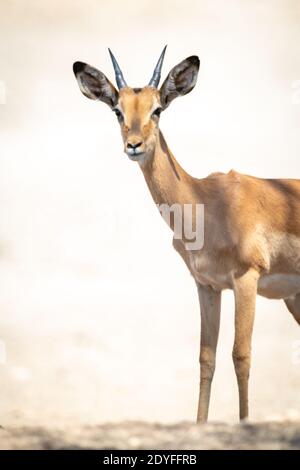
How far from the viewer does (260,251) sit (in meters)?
13.6

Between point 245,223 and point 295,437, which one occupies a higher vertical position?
point 245,223

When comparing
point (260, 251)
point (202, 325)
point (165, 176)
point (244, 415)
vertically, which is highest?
point (165, 176)

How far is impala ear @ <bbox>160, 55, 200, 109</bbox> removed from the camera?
13.9 meters

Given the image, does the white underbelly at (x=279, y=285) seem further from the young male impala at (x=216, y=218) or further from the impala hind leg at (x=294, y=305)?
the impala hind leg at (x=294, y=305)

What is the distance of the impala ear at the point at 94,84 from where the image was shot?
13844 mm

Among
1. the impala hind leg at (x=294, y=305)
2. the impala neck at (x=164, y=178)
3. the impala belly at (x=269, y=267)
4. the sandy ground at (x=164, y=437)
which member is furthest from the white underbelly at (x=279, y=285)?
the sandy ground at (x=164, y=437)

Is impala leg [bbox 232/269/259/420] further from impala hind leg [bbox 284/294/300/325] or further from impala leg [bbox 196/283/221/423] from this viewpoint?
impala hind leg [bbox 284/294/300/325]

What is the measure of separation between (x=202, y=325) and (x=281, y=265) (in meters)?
1.23

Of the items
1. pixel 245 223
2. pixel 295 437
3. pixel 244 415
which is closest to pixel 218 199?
pixel 245 223

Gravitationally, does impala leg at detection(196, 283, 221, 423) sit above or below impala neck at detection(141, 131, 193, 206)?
below

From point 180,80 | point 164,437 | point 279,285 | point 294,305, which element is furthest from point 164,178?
point 164,437

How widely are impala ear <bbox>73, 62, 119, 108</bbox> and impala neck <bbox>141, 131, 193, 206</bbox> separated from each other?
78 centimetres

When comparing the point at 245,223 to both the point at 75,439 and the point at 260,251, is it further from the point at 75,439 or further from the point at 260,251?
the point at 75,439

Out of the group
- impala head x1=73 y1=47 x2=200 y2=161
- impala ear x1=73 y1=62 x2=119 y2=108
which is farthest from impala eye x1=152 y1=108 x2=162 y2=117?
impala ear x1=73 y1=62 x2=119 y2=108
